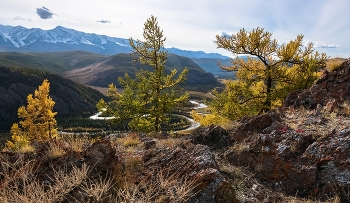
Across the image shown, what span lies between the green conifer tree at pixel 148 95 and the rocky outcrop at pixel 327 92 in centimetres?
1160

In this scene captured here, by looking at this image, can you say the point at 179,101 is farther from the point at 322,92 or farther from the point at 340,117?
the point at 340,117

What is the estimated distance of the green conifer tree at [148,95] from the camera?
21531 mm

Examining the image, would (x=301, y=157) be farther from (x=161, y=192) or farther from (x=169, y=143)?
(x=169, y=143)

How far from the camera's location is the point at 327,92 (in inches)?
489

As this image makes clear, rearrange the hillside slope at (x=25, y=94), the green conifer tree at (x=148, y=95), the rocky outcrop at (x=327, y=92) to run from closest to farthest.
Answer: the rocky outcrop at (x=327, y=92)
the green conifer tree at (x=148, y=95)
the hillside slope at (x=25, y=94)

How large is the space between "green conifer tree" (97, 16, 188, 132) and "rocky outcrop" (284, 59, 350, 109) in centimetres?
1160

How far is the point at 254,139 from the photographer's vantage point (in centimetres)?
855

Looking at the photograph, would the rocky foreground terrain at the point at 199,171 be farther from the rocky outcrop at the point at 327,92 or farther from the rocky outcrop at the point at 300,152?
the rocky outcrop at the point at 327,92

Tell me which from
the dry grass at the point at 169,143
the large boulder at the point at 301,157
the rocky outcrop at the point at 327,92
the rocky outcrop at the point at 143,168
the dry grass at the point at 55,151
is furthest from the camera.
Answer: the rocky outcrop at the point at 327,92

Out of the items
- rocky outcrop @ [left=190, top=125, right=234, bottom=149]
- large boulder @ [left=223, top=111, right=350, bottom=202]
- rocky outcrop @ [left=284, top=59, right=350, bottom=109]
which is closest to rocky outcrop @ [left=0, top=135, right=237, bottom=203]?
large boulder @ [left=223, top=111, right=350, bottom=202]

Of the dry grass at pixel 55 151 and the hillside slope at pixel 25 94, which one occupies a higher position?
the dry grass at pixel 55 151

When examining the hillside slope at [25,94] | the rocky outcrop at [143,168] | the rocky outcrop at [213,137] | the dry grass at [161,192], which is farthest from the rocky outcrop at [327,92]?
the hillside slope at [25,94]

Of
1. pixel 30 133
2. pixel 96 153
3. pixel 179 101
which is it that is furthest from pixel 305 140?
pixel 30 133

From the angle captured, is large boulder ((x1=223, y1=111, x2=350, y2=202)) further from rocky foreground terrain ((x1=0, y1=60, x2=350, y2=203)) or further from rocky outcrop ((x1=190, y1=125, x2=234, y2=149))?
rocky outcrop ((x1=190, y1=125, x2=234, y2=149))
